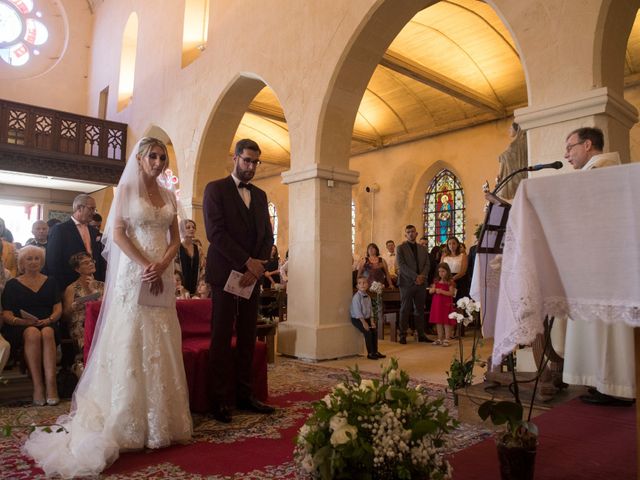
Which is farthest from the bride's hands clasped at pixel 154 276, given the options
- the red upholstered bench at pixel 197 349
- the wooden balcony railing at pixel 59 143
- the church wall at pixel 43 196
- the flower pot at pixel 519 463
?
the church wall at pixel 43 196

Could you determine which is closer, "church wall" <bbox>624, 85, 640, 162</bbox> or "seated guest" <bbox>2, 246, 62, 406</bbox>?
"seated guest" <bbox>2, 246, 62, 406</bbox>

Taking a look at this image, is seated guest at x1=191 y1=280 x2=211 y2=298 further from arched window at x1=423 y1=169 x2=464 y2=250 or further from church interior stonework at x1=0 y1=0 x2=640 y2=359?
arched window at x1=423 y1=169 x2=464 y2=250

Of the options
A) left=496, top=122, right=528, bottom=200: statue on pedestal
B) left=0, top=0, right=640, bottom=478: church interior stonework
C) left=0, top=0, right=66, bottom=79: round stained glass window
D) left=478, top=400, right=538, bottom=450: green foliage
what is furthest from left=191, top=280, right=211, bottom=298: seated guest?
left=0, top=0, right=66, bottom=79: round stained glass window

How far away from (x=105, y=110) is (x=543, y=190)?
15.5 metres

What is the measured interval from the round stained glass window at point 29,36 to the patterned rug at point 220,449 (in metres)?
14.8

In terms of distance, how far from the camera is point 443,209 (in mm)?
14391

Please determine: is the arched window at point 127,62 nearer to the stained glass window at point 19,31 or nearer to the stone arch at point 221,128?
the stained glass window at point 19,31

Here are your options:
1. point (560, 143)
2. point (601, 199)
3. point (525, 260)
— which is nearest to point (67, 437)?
point (525, 260)

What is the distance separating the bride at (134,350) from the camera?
276 cm

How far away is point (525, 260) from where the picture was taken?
178 cm

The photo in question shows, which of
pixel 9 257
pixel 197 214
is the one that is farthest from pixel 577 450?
pixel 197 214

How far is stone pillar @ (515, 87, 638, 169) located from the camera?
3848mm

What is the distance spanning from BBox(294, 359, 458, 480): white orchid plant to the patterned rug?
3.09ft

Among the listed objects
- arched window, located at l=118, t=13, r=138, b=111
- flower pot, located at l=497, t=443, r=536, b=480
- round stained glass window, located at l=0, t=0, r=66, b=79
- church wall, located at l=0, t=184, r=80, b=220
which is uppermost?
round stained glass window, located at l=0, t=0, r=66, b=79
